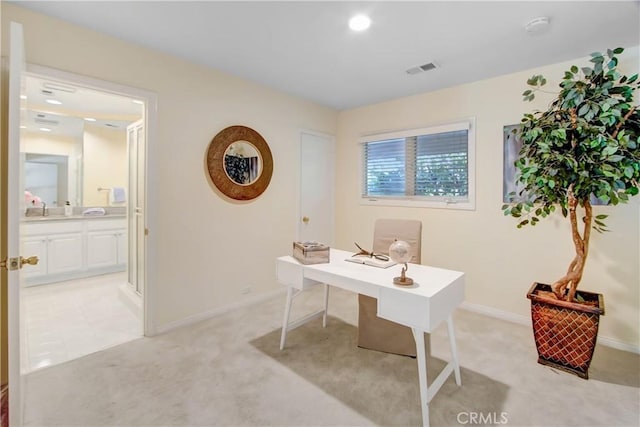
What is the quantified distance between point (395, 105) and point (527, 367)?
3.01m

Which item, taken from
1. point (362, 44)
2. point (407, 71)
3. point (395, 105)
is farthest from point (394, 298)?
point (395, 105)

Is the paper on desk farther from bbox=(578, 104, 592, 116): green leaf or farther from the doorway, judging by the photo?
the doorway

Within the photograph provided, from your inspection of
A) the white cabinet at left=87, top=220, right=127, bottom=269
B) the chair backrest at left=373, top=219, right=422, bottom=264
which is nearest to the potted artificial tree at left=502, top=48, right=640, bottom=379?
Answer: the chair backrest at left=373, top=219, right=422, bottom=264

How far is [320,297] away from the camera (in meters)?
3.65

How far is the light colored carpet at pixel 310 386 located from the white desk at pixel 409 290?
0.77 feet

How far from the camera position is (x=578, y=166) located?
1979 mm

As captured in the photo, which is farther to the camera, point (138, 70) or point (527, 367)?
point (138, 70)

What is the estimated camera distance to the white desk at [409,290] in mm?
1551

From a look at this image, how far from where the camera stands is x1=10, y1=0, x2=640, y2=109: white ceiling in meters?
1.94

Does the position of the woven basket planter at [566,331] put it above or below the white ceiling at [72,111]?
below

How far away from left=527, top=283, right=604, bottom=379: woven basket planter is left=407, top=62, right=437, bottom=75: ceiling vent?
83.6 inches

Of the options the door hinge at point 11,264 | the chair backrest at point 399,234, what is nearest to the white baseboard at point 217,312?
the door hinge at point 11,264

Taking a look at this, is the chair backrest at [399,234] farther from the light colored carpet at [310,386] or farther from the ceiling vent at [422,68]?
the ceiling vent at [422,68]

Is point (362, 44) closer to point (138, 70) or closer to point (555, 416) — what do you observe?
point (138, 70)
